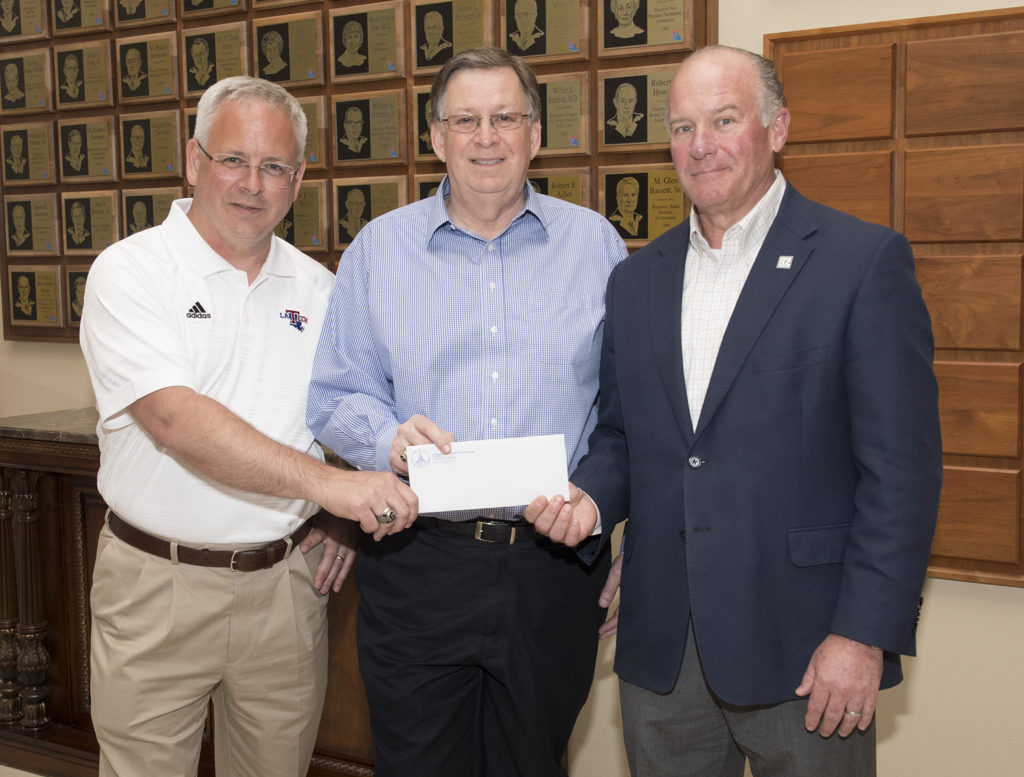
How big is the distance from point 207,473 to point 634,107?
2.01 meters

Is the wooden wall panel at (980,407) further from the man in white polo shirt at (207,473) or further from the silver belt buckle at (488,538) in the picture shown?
the man in white polo shirt at (207,473)

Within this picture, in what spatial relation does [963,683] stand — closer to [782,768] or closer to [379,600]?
[782,768]

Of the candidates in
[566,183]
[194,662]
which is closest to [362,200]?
[566,183]

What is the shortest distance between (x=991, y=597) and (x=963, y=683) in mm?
299

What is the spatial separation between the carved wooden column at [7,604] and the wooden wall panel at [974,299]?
321 centimetres

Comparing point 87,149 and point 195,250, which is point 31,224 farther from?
point 195,250

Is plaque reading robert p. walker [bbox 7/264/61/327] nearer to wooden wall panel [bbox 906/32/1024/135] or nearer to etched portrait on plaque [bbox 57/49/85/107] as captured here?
etched portrait on plaque [bbox 57/49/85/107]

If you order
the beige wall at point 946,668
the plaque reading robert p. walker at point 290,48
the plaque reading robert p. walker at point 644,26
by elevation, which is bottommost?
the beige wall at point 946,668

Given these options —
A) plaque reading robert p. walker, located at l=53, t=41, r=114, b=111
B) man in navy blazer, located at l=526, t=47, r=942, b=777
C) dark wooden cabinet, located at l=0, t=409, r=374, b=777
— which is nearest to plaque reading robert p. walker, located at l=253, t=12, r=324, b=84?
plaque reading robert p. walker, located at l=53, t=41, r=114, b=111

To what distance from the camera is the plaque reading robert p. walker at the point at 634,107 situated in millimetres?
3111

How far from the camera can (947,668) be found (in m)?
2.86

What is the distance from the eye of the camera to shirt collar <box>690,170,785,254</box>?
177 cm

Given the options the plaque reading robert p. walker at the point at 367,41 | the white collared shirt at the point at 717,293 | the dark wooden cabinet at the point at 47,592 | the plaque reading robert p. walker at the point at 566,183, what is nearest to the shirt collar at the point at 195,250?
the white collared shirt at the point at 717,293

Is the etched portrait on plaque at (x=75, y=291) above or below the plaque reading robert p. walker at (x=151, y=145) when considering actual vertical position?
below
